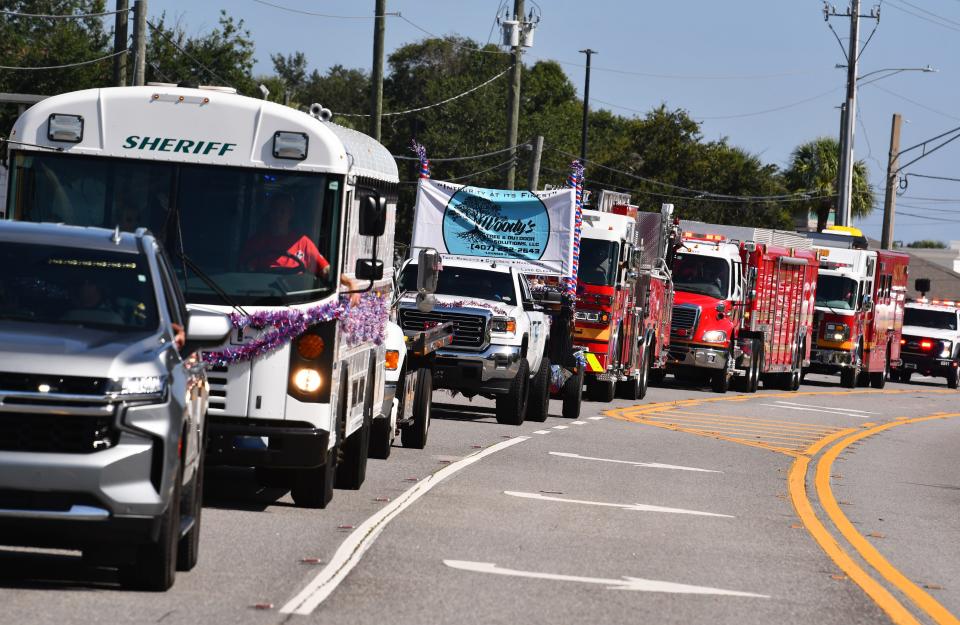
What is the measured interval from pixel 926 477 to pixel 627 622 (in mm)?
11778

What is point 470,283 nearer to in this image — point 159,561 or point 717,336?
point 717,336

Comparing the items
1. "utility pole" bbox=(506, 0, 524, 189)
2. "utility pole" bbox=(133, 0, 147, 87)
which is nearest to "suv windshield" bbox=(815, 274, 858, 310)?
"utility pole" bbox=(506, 0, 524, 189)

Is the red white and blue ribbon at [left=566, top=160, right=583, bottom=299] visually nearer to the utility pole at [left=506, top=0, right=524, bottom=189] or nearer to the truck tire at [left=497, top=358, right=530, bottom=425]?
the truck tire at [left=497, top=358, right=530, bottom=425]

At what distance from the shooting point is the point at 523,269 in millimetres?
24750

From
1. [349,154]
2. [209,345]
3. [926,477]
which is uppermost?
[349,154]

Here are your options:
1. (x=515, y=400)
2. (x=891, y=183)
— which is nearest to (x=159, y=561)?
(x=515, y=400)

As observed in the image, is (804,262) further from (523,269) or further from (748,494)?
(748,494)

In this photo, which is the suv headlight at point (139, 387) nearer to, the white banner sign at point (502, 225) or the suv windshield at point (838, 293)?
the white banner sign at point (502, 225)

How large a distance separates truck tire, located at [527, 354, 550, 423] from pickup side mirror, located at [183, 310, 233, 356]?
14842 millimetres

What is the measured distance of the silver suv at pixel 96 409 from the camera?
7.96 metres

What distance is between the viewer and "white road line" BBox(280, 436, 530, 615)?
882 centimetres

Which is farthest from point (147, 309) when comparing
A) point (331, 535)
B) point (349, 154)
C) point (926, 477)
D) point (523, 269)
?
point (523, 269)

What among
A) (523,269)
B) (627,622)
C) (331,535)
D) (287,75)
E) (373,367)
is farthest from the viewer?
(287,75)

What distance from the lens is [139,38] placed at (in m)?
35.4
